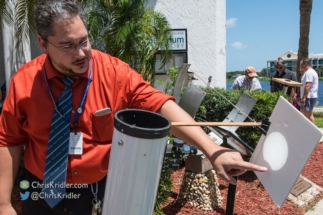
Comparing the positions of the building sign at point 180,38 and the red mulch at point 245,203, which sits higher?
the building sign at point 180,38

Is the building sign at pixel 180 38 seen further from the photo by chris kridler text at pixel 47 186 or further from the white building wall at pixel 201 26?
the photo by chris kridler text at pixel 47 186

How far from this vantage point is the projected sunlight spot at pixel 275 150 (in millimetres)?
1361

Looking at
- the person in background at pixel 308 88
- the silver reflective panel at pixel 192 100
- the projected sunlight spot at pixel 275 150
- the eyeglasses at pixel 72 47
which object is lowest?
the person in background at pixel 308 88

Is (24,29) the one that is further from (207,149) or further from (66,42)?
(207,149)

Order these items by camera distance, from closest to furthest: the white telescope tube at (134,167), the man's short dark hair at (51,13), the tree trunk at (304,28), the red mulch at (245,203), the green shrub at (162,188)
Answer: the white telescope tube at (134,167)
the man's short dark hair at (51,13)
the green shrub at (162,188)
the red mulch at (245,203)
the tree trunk at (304,28)

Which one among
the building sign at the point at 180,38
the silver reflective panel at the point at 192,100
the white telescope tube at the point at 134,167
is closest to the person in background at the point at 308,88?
the building sign at the point at 180,38

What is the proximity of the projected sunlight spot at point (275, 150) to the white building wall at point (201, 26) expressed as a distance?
829 centimetres

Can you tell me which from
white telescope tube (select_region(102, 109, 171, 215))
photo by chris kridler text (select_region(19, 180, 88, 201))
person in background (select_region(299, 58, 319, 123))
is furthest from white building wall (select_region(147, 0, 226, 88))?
white telescope tube (select_region(102, 109, 171, 215))

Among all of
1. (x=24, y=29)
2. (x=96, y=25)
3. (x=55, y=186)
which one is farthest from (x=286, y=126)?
(x=96, y=25)

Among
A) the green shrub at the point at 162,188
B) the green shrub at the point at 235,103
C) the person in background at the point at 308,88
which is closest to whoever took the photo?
the green shrub at the point at 162,188

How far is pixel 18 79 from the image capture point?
6.62 feet

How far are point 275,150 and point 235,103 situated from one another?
4.25 m

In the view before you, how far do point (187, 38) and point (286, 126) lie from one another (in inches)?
342

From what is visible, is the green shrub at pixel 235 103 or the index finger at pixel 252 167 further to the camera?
the green shrub at pixel 235 103
